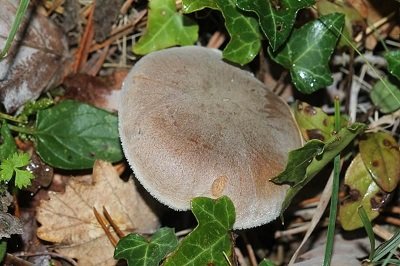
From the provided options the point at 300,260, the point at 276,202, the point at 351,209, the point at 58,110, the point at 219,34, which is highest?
the point at 219,34

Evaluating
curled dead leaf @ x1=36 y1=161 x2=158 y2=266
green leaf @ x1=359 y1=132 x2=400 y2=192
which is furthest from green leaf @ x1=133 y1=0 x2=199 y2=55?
green leaf @ x1=359 y1=132 x2=400 y2=192

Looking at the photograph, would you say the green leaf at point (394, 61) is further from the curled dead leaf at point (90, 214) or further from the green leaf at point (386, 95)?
the curled dead leaf at point (90, 214)

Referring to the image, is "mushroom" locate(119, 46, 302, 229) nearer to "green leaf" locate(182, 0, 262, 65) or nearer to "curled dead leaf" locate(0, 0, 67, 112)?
"green leaf" locate(182, 0, 262, 65)

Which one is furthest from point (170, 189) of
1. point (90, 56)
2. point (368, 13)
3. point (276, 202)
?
point (368, 13)

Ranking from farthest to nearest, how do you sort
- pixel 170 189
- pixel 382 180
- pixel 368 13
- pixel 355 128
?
pixel 368 13 → pixel 382 180 → pixel 355 128 → pixel 170 189

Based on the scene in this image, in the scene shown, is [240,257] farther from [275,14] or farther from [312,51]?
[275,14]

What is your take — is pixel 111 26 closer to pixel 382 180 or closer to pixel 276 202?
pixel 276 202

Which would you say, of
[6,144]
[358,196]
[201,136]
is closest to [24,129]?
[6,144]
